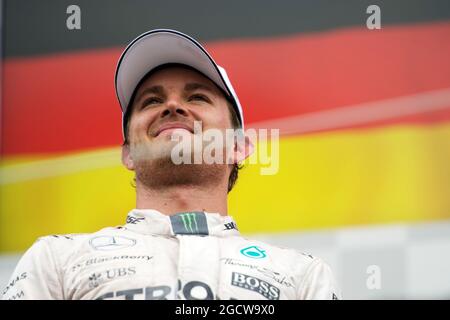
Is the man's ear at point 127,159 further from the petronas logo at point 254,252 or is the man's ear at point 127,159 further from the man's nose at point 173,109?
the petronas logo at point 254,252

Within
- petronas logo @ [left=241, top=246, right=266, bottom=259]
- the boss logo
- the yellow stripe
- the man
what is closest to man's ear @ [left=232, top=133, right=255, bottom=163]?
the man

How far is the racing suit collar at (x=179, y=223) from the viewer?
162cm

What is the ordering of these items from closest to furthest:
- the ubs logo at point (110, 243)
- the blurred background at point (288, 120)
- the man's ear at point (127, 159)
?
the ubs logo at point (110, 243), the man's ear at point (127, 159), the blurred background at point (288, 120)

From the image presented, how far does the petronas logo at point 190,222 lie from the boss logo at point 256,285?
16cm

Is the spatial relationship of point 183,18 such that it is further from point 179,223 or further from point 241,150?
point 179,223

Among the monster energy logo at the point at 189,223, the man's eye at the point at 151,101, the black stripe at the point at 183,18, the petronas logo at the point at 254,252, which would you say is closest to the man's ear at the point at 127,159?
the man's eye at the point at 151,101

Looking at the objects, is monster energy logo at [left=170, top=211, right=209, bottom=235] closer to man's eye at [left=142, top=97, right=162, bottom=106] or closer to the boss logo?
the boss logo

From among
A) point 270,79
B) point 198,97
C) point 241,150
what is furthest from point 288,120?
point 198,97

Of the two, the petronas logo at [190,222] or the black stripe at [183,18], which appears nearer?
the petronas logo at [190,222]

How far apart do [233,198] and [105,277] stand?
2.57 ft

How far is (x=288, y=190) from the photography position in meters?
2.21

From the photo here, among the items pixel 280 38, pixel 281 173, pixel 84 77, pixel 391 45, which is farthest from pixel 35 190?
pixel 391 45

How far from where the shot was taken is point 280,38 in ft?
7.62
